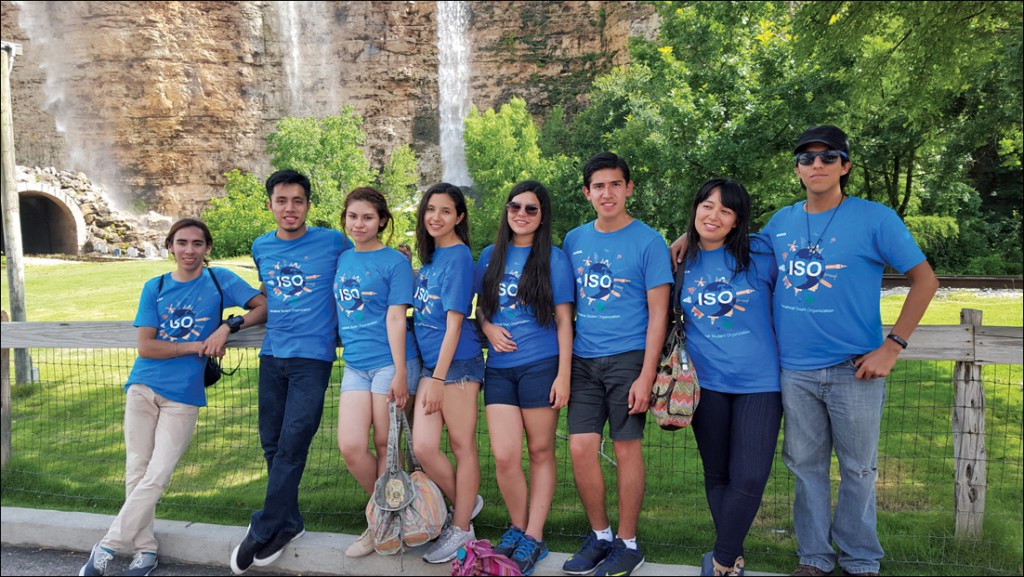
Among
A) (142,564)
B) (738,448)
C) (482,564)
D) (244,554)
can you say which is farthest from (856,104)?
(142,564)

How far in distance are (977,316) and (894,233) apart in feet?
3.10

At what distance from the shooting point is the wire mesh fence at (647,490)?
3451mm

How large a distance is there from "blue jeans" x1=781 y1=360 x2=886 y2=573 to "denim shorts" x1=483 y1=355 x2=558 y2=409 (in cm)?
110

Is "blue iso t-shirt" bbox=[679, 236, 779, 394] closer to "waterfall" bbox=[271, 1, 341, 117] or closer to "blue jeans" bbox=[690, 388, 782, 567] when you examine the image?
"blue jeans" bbox=[690, 388, 782, 567]

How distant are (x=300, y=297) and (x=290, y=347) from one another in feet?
0.93

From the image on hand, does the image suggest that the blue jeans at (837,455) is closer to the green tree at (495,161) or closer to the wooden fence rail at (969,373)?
the wooden fence rail at (969,373)

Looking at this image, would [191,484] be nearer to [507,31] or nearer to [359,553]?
[359,553]

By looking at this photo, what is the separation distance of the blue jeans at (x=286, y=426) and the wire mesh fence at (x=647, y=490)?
55 cm

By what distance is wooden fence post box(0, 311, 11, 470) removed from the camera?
4824mm

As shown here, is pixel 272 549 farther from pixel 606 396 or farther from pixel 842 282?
pixel 842 282

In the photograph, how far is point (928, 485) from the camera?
457 centimetres

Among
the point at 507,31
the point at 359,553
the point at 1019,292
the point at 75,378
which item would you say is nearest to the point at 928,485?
the point at 359,553

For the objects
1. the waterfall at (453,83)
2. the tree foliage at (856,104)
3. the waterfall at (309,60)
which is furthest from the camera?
the waterfall at (453,83)

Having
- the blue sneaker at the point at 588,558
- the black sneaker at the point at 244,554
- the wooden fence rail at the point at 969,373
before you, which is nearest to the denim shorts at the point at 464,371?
the blue sneaker at the point at 588,558
